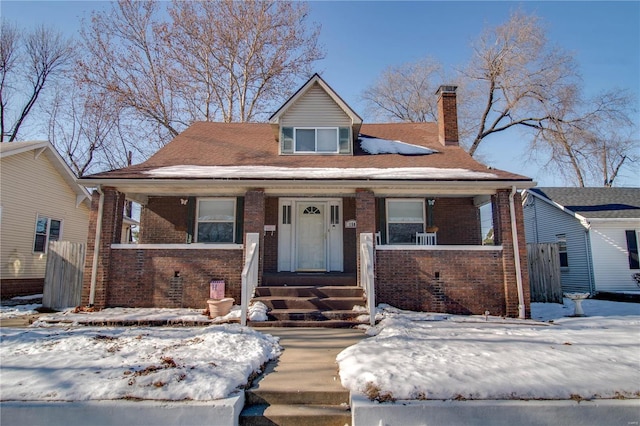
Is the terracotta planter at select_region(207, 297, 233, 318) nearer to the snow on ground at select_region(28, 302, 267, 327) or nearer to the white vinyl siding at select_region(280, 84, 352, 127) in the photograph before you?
the snow on ground at select_region(28, 302, 267, 327)

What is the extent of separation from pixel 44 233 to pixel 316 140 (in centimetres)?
1111

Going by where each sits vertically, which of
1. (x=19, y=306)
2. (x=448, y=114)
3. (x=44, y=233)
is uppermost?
(x=448, y=114)

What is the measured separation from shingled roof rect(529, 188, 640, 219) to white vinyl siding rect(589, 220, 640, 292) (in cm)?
45

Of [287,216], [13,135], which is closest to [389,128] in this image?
[287,216]

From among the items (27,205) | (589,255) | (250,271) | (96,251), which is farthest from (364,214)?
(27,205)

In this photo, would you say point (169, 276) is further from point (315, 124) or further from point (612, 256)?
point (612, 256)

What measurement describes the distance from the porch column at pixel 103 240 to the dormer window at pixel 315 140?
16.2 feet

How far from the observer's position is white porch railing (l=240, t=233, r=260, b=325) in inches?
289

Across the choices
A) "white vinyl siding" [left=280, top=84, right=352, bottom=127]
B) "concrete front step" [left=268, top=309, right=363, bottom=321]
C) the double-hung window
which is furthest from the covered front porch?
the double-hung window

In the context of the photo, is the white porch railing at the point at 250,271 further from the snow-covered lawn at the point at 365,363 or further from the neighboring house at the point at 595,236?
the neighboring house at the point at 595,236

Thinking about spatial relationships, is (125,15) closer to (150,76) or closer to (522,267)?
(150,76)

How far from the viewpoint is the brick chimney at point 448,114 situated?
40.5ft

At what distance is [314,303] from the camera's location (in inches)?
321

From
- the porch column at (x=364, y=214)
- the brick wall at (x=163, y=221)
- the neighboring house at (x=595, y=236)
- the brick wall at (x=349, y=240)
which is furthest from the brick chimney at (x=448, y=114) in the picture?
the brick wall at (x=163, y=221)
